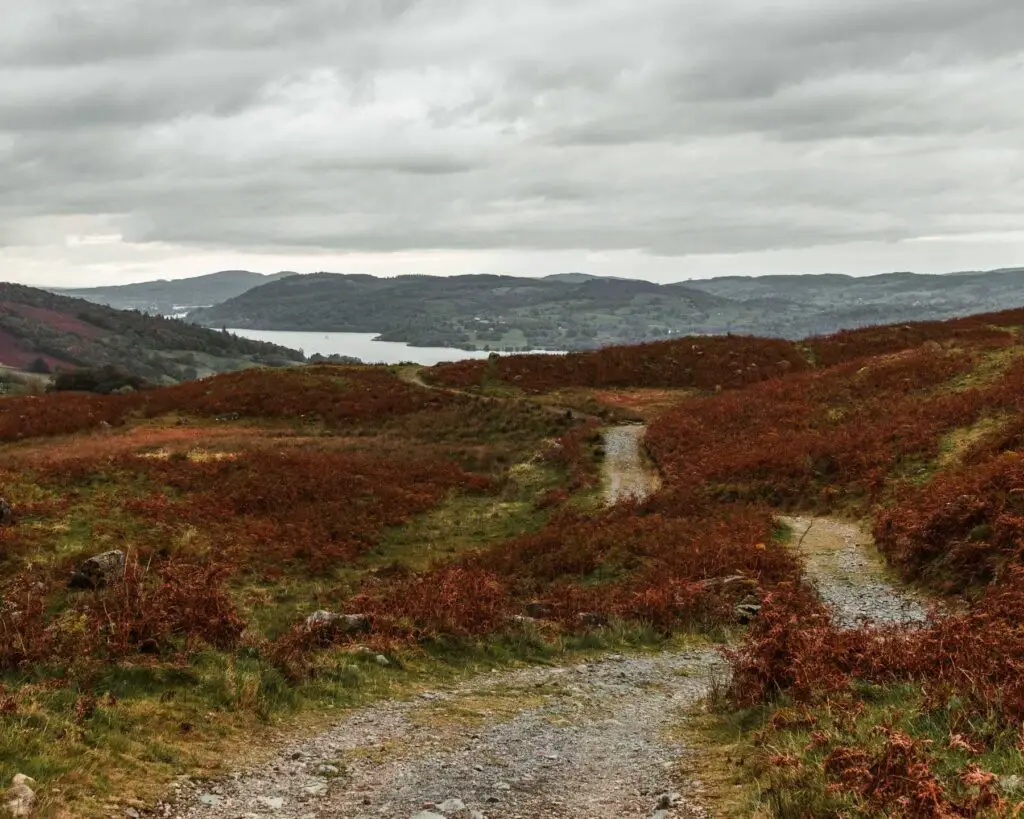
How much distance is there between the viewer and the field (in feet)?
25.7

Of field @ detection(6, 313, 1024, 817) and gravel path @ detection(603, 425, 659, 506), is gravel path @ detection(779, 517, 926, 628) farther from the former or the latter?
gravel path @ detection(603, 425, 659, 506)

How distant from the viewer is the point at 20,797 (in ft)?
22.0

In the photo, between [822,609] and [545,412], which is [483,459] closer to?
[545,412]

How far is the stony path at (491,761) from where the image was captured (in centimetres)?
771

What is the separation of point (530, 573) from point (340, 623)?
743 centimetres

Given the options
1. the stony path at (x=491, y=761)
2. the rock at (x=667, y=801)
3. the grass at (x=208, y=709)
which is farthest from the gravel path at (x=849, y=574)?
the rock at (x=667, y=801)

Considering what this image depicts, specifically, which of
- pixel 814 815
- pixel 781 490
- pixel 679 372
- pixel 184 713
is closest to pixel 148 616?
pixel 184 713

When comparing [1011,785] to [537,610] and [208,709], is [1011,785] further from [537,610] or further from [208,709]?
[537,610]

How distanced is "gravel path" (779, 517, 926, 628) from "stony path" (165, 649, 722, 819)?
510 cm

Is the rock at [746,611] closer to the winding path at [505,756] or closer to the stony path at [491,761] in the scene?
the winding path at [505,756]

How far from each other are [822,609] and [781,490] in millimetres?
12341

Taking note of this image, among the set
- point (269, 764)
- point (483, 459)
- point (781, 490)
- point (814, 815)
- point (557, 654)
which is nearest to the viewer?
point (814, 815)

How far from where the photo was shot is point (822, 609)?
14.1 metres

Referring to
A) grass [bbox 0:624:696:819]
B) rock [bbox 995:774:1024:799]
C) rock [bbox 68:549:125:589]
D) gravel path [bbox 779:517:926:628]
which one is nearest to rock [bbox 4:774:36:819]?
grass [bbox 0:624:696:819]
